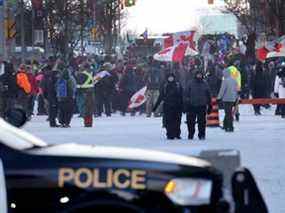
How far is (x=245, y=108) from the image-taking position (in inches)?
1169

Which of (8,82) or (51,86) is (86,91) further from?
(8,82)

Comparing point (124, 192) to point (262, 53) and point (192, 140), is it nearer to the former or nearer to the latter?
point (192, 140)

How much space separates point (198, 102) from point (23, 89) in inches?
297

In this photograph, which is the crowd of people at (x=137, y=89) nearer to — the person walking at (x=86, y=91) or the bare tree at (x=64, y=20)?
the person walking at (x=86, y=91)

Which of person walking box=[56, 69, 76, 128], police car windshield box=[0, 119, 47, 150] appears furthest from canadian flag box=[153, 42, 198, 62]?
police car windshield box=[0, 119, 47, 150]

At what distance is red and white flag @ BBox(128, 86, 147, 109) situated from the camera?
26938 millimetres

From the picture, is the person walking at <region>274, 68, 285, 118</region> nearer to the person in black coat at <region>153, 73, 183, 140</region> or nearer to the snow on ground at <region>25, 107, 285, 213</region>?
the snow on ground at <region>25, 107, 285, 213</region>

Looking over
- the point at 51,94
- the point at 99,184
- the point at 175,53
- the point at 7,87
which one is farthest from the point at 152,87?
the point at 99,184

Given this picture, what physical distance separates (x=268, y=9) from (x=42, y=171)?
4684 cm

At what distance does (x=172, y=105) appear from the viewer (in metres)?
18.4

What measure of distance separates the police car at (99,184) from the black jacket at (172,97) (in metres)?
12.3

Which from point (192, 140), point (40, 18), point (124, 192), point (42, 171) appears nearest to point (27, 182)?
point (42, 171)

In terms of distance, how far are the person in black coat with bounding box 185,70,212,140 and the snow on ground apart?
392 mm

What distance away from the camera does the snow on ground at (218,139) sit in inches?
492
